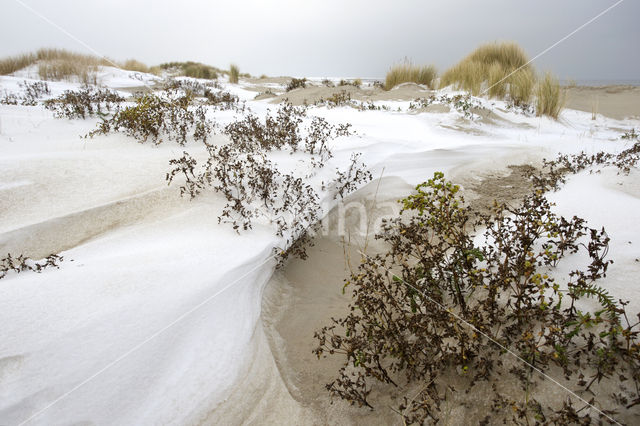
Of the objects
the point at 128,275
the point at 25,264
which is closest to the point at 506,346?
the point at 128,275

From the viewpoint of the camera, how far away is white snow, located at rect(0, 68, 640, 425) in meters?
1.93

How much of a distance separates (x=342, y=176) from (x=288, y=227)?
4.51 feet

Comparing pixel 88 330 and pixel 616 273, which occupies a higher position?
pixel 616 273

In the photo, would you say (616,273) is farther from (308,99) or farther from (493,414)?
(308,99)

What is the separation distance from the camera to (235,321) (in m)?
2.59

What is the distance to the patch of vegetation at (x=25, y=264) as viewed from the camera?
2545 mm

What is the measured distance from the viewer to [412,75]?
13320 millimetres

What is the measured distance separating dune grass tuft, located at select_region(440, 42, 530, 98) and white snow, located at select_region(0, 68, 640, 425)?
5.91m

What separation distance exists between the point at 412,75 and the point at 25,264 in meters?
13.8

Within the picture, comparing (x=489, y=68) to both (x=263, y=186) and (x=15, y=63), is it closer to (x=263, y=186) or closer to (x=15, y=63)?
(x=263, y=186)

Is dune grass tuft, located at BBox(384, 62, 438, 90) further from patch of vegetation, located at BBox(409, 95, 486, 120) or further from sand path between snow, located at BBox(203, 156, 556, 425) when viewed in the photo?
sand path between snow, located at BBox(203, 156, 556, 425)

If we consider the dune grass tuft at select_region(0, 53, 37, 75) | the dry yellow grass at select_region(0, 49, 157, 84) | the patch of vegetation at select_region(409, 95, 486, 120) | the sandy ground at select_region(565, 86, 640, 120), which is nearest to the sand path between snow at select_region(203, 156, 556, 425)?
the patch of vegetation at select_region(409, 95, 486, 120)

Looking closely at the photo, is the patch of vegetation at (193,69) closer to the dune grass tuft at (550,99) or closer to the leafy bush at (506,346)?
the dune grass tuft at (550,99)

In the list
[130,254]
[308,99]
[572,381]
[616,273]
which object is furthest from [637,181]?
[308,99]
